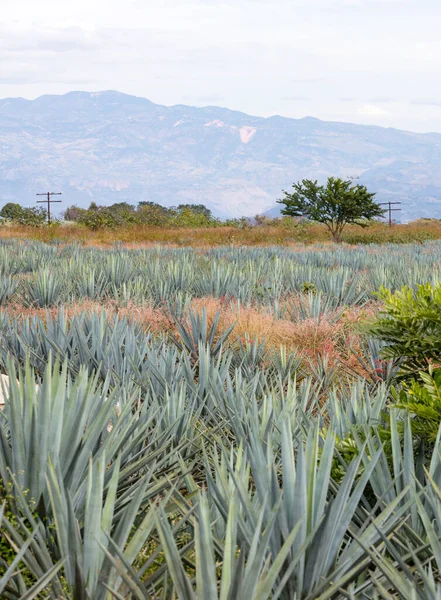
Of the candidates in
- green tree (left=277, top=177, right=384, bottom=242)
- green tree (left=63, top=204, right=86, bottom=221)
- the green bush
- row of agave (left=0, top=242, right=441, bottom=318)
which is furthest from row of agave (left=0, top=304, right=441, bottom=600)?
green tree (left=63, top=204, right=86, bottom=221)

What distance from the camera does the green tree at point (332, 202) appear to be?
29.4 m

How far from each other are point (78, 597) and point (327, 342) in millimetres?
4380

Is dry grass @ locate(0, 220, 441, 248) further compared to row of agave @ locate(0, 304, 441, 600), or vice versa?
dry grass @ locate(0, 220, 441, 248)

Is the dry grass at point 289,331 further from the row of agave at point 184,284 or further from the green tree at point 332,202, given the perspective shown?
the green tree at point 332,202

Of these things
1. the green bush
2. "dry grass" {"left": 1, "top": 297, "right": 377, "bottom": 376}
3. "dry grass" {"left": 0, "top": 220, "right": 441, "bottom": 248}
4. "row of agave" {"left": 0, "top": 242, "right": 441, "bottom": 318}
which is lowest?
"dry grass" {"left": 1, "top": 297, "right": 377, "bottom": 376}

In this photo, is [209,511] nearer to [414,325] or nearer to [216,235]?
[414,325]

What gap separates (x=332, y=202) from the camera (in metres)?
29.3

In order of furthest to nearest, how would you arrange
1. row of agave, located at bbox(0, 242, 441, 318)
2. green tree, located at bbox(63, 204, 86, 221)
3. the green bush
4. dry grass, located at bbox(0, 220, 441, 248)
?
green tree, located at bbox(63, 204, 86, 221) < dry grass, located at bbox(0, 220, 441, 248) < row of agave, located at bbox(0, 242, 441, 318) < the green bush

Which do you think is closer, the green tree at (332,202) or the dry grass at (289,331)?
the dry grass at (289,331)

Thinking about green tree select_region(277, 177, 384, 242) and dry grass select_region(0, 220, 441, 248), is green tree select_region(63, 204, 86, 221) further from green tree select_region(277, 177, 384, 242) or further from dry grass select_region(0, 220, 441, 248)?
green tree select_region(277, 177, 384, 242)

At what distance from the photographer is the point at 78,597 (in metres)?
1.60

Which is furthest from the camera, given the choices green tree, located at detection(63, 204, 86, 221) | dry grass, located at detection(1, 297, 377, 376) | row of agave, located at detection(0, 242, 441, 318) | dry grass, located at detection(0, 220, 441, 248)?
green tree, located at detection(63, 204, 86, 221)

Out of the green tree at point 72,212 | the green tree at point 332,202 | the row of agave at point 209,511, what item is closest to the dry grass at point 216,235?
the green tree at point 332,202

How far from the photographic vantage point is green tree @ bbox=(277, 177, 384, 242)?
29375mm
